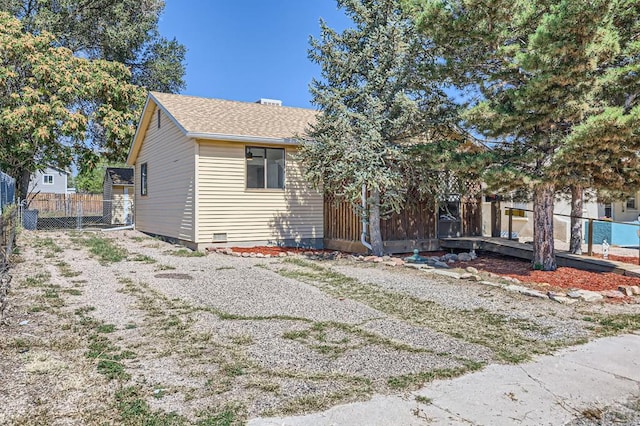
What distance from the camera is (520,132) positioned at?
862 centimetres

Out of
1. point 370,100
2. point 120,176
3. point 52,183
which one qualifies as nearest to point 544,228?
point 370,100

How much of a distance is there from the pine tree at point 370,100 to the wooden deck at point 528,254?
8.93ft

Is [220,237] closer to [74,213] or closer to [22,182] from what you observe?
[22,182]

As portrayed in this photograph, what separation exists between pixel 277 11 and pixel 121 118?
9532 millimetres

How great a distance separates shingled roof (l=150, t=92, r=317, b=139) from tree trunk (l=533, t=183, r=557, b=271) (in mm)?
5990

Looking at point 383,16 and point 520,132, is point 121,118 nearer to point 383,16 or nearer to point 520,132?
point 383,16

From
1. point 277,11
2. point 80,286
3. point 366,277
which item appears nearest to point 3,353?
point 80,286

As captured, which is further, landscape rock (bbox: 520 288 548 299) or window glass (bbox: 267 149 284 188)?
window glass (bbox: 267 149 284 188)

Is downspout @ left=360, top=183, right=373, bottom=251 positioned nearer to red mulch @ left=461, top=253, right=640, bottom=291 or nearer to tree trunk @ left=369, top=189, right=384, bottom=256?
tree trunk @ left=369, top=189, right=384, bottom=256

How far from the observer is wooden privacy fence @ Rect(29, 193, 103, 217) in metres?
29.9

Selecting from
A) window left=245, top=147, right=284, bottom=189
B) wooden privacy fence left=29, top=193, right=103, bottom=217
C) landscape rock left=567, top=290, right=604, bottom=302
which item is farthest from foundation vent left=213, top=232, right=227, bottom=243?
wooden privacy fence left=29, top=193, right=103, bottom=217

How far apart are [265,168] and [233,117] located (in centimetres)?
219

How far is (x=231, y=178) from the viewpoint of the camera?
12.5m

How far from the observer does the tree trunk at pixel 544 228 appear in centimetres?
870
